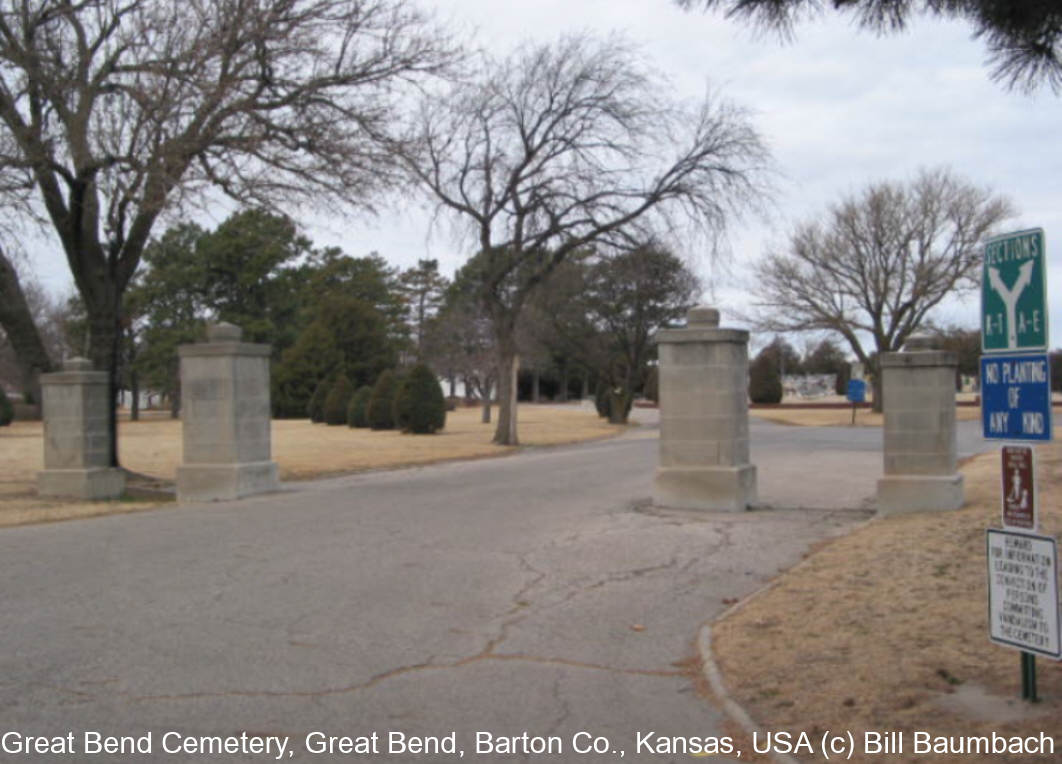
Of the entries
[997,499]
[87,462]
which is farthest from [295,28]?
[997,499]

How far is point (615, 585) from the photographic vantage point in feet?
29.2

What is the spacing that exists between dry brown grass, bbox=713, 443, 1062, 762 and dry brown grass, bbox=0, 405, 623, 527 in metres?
9.99

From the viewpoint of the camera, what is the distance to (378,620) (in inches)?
297

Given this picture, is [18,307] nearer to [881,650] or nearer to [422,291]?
[881,650]

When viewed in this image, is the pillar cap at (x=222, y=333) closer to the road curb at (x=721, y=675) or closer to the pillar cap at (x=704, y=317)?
the pillar cap at (x=704, y=317)

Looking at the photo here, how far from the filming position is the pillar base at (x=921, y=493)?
12.5 m

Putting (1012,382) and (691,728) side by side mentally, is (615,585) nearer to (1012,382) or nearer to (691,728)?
(691,728)

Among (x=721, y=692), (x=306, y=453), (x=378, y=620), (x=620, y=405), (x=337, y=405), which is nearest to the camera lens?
(x=721, y=692)

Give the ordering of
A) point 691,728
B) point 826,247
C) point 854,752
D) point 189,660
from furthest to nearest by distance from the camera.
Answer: point 826,247 → point 189,660 → point 691,728 → point 854,752

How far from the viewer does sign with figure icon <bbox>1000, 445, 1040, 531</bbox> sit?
5008 millimetres

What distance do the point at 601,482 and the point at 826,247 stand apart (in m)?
40.3

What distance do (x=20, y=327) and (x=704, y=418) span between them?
39.2 feet

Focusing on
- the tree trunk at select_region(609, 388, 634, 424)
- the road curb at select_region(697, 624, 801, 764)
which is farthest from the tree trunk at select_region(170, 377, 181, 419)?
the road curb at select_region(697, 624, 801, 764)

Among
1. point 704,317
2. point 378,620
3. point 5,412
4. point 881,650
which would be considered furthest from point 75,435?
point 5,412
